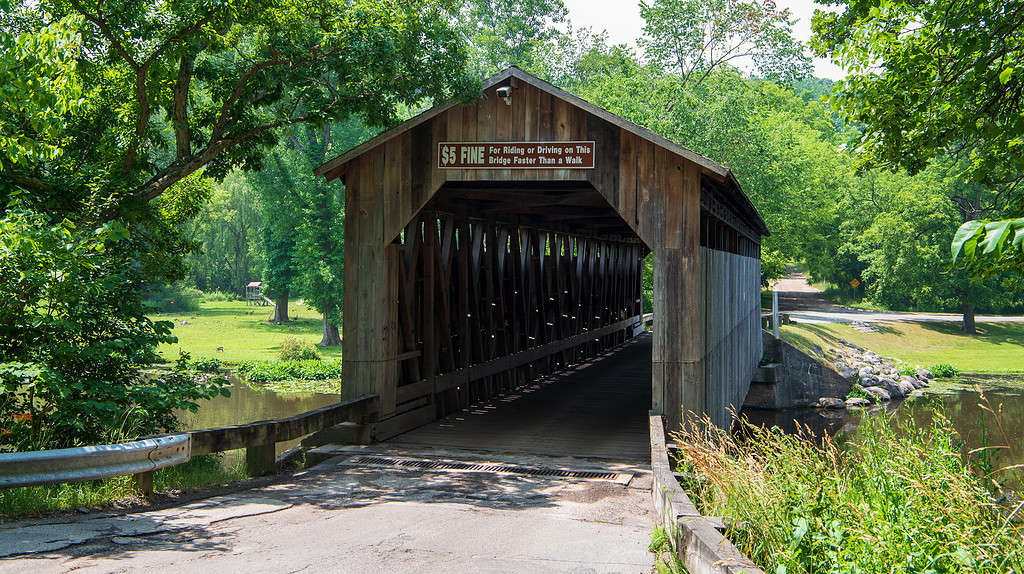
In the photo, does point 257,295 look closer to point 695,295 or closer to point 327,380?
point 327,380

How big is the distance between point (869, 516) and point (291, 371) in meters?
23.4

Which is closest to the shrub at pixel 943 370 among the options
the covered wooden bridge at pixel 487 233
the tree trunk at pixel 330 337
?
the covered wooden bridge at pixel 487 233

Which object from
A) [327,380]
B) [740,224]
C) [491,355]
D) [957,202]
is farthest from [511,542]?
[957,202]

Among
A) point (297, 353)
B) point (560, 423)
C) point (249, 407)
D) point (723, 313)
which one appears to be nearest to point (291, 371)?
point (297, 353)

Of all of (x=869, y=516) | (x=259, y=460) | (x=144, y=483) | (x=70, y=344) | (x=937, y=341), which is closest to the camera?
(x=869, y=516)

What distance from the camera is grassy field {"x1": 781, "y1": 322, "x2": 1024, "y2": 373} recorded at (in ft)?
94.7

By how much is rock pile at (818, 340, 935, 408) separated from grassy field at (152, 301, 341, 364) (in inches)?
648

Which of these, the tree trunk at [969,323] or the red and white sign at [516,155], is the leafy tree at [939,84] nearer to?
the red and white sign at [516,155]

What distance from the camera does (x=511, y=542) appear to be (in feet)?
17.6

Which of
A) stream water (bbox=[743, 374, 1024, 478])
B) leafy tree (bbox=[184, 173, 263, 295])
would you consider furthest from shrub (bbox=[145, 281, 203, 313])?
stream water (bbox=[743, 374, 1024, 478])

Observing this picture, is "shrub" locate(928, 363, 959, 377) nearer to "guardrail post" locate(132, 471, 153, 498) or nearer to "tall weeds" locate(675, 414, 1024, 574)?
"tall weeds" locate(675, 414, 1024, 574)

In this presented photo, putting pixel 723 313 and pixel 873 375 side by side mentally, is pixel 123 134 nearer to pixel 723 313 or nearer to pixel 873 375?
pixel 723 313

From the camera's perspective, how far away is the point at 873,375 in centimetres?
2477

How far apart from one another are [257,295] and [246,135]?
46.3 m
